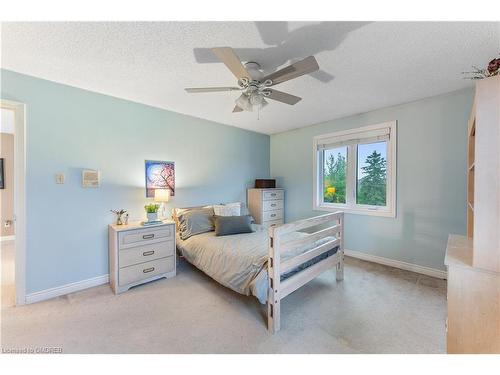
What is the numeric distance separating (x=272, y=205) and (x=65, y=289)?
3.25 m

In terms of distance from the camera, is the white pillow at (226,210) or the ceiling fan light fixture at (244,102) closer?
the ceiling fan light fixture at (244,102)

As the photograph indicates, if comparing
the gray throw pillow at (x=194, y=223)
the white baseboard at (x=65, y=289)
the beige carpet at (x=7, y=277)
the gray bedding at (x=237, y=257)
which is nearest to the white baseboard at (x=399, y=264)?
the gray bedding at (x=237, y=257)

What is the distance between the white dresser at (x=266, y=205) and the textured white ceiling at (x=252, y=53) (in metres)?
1.98

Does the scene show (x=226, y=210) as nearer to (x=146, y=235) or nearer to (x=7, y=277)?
(x=146, y=235)

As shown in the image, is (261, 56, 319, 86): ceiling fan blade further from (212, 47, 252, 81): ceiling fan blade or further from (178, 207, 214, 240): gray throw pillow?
(178, 207, 214, 240): gray throw pillow

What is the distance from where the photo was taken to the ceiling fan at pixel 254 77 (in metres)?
1.39

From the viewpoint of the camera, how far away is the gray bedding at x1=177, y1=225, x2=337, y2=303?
1.90 metres

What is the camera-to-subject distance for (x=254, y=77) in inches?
67.0

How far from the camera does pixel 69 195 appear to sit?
94.0 inches

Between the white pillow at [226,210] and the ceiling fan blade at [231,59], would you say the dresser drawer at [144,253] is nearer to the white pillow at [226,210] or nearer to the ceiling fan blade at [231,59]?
the white pillow at [226,210]

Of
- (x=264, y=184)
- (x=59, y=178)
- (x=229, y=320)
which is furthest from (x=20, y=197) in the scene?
(x=264, y=184)

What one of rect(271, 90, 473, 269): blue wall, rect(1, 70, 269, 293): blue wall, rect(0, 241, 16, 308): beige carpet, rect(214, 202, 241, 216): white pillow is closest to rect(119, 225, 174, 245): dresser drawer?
rect(1, 70, 269, 293): blue wall

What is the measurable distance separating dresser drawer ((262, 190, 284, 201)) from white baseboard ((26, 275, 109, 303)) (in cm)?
273

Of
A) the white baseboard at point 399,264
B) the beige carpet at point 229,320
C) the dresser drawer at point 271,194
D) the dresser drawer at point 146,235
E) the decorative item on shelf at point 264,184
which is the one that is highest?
the decorative item on shelf at point 264,184
